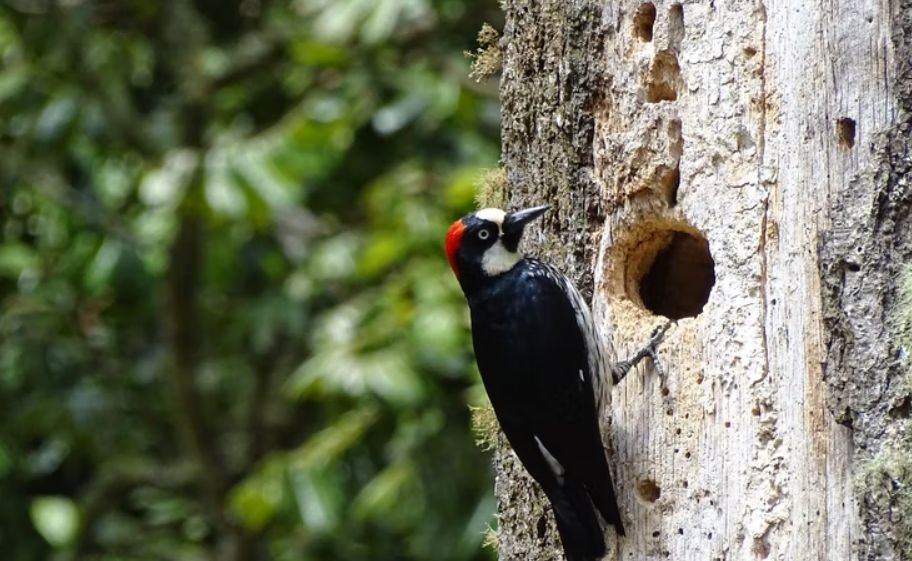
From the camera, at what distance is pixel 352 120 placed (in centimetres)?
609

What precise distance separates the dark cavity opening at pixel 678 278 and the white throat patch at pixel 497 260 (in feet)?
1.04

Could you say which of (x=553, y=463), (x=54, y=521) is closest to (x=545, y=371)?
(x=553, y=463)

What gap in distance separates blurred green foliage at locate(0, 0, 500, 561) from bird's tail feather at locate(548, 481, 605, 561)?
2288 millimetres

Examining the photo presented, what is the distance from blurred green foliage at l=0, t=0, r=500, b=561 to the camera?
557 cm

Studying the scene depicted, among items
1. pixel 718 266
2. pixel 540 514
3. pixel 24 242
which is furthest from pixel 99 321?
pixel 718 266

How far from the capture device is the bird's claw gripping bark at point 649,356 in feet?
9.86

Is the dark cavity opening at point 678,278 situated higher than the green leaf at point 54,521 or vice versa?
the dark cavity opening at point 678,278

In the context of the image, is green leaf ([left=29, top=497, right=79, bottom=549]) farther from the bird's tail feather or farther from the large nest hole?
the bird's tail feather

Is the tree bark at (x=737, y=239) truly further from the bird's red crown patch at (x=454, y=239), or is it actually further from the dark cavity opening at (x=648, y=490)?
the bird's red crown patch at (x=454, y=239)

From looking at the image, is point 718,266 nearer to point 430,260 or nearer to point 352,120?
point 430,260

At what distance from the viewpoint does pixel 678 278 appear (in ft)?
11.6

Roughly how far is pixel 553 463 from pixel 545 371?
0.87 ft

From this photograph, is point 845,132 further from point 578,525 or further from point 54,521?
point 54,521

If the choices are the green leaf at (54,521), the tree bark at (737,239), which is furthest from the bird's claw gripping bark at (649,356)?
the green leaf at (54,521)
